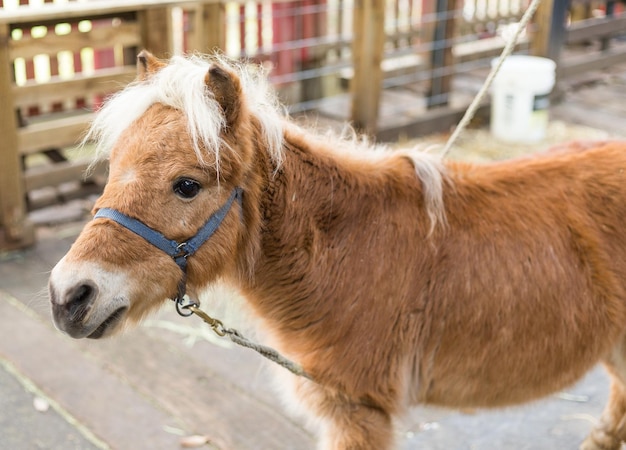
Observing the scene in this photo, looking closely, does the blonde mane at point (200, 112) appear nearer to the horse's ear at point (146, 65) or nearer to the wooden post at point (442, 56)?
the horse's ear at point (146, 65)

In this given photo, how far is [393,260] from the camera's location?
8.19 ft

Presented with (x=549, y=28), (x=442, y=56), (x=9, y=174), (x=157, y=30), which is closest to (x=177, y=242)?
(x=9, y=174)

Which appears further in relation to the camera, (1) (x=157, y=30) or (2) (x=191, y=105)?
(1) (x=157, y=30)

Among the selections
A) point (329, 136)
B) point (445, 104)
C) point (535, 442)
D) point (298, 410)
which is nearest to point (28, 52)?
point (329, 136)

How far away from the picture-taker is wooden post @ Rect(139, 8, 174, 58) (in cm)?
513

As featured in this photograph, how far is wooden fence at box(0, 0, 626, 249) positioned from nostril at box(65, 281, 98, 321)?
3.03 m

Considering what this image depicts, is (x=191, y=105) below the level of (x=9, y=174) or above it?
above

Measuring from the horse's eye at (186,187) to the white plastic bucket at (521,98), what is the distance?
5.22 metres

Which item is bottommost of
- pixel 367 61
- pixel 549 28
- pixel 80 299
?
pixel 367 61

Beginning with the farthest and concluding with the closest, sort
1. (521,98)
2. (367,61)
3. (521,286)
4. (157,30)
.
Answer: (521,98) → (367,61) → (157,30) → (521,286)

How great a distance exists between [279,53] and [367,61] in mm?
1558

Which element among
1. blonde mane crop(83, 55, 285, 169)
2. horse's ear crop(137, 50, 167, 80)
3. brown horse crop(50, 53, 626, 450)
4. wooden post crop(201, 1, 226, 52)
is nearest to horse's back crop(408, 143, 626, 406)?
brown horse crop(50, 53, 626, 450)

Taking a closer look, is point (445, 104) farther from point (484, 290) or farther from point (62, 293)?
point (62, 293)

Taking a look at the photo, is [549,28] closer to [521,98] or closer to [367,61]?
[521,98]
